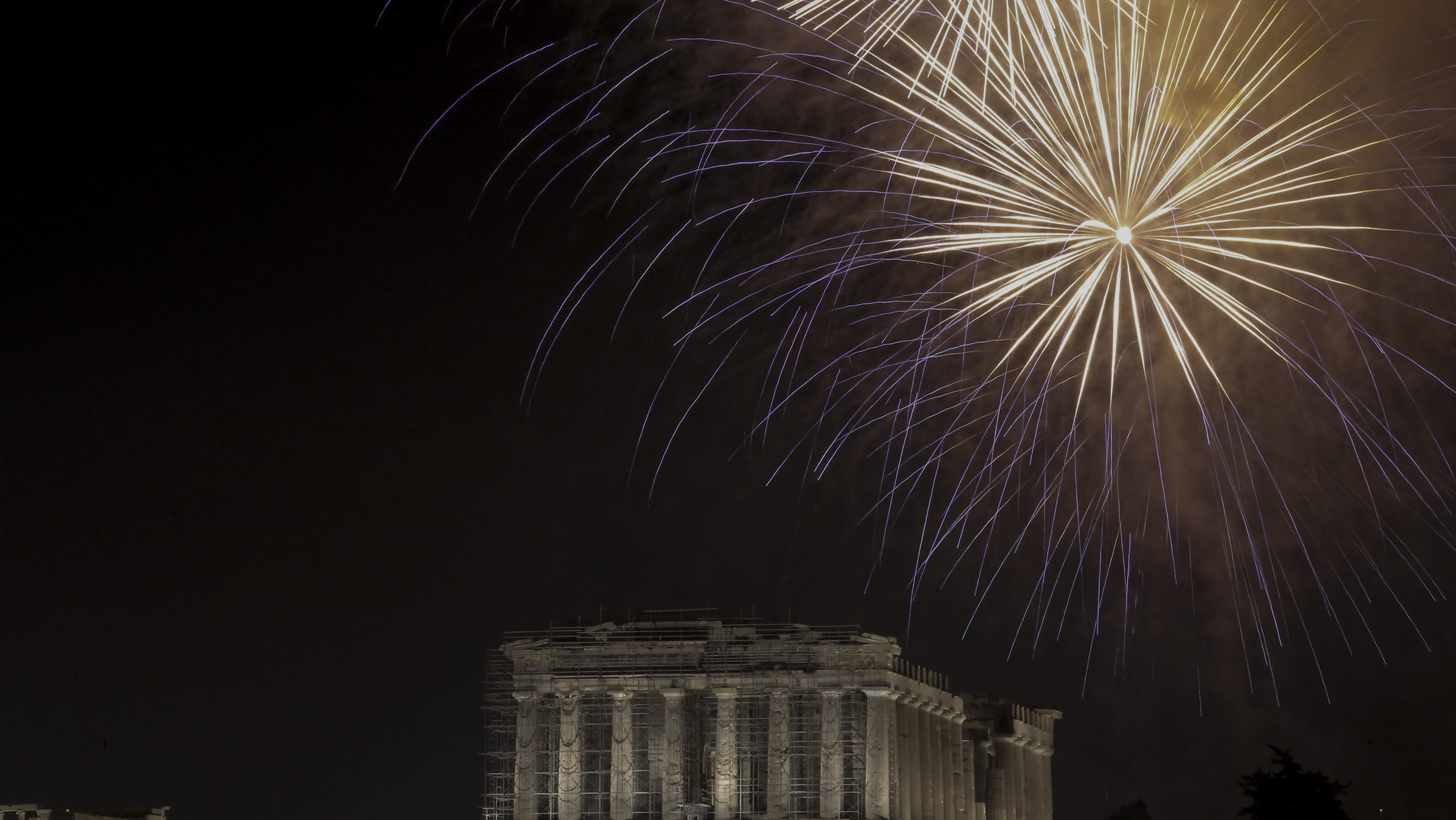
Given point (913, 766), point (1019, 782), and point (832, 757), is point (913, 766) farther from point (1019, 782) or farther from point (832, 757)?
point (1019, 782)

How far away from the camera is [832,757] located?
3024 inches

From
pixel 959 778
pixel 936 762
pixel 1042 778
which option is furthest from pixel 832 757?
pixel 1042 778

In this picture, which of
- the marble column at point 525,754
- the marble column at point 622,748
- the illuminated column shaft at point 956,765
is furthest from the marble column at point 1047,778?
the marble column at point 525,754

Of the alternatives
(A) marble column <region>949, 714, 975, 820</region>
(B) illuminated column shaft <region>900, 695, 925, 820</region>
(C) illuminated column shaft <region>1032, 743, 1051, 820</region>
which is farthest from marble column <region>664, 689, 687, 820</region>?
(C) illuminated column shaft <region>1032, 743, 1051, 820</region>

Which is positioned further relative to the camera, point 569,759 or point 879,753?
point 569,759

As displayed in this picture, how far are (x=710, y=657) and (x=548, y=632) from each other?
6705 mm

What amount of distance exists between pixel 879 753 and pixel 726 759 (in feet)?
19.4

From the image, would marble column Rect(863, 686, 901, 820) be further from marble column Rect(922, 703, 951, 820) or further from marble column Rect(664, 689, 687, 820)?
marble column Rect(664, 689, 687, 820)

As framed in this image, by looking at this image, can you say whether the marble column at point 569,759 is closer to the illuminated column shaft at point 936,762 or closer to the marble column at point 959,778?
the illuminated column shaft at point 936,762

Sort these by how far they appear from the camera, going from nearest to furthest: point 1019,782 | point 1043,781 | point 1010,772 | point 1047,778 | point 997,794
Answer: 1. point 997,794
2. point 1010,772
3. point 1019,782
4. point 1043,781
5. point 1047,778

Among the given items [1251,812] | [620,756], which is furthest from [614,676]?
[1251,812]

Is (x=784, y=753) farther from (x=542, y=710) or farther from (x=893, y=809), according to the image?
(x=542, y=710)

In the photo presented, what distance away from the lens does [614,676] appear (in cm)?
7788

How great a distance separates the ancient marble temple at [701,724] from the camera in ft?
252
